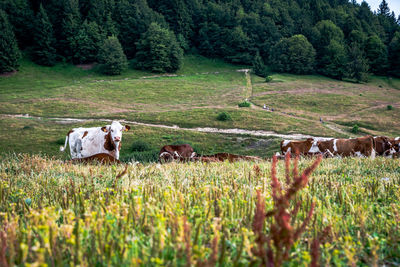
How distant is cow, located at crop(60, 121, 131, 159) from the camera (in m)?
18.0

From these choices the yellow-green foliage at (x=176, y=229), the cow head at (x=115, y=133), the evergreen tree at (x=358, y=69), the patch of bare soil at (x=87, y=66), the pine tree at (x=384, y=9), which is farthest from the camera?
the pine tree at (x=384, y=9)

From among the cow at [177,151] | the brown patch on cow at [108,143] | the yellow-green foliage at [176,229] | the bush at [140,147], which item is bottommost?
the bush at [140,147]

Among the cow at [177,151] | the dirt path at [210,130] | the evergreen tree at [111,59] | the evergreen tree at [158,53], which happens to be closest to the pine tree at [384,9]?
the evergreen tree at [158,53]

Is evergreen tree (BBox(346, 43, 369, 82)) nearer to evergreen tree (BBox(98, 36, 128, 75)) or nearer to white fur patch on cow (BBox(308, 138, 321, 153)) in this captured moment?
evergreen tree (BBox(98, 36, 128, 75))

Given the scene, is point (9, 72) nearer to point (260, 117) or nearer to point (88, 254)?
point (260, 117)

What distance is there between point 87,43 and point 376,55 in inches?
4106

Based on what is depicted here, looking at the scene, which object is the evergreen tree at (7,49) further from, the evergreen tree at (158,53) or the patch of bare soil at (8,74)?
the evergreen tree at (158,53)

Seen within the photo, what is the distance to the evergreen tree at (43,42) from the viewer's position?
9619 centimetres

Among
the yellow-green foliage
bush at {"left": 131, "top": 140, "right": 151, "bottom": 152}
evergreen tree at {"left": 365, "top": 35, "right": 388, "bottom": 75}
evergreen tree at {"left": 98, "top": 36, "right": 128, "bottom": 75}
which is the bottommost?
bush at {"left": 131, "top": 140, "right": 151, "bottom": 152}

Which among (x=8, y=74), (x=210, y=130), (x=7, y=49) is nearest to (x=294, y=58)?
(x=210, y=130)

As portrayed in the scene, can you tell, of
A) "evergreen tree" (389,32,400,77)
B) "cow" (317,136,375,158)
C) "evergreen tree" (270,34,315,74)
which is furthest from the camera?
"evergreen tree" (389,32,400,77)

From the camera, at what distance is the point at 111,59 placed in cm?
9088

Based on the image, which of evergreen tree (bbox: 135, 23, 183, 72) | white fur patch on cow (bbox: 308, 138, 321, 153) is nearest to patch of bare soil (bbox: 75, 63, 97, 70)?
evergreen tree (bbox: 135, 23, 183, 72)

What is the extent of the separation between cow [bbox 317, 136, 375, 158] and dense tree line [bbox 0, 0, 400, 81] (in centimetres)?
7960
